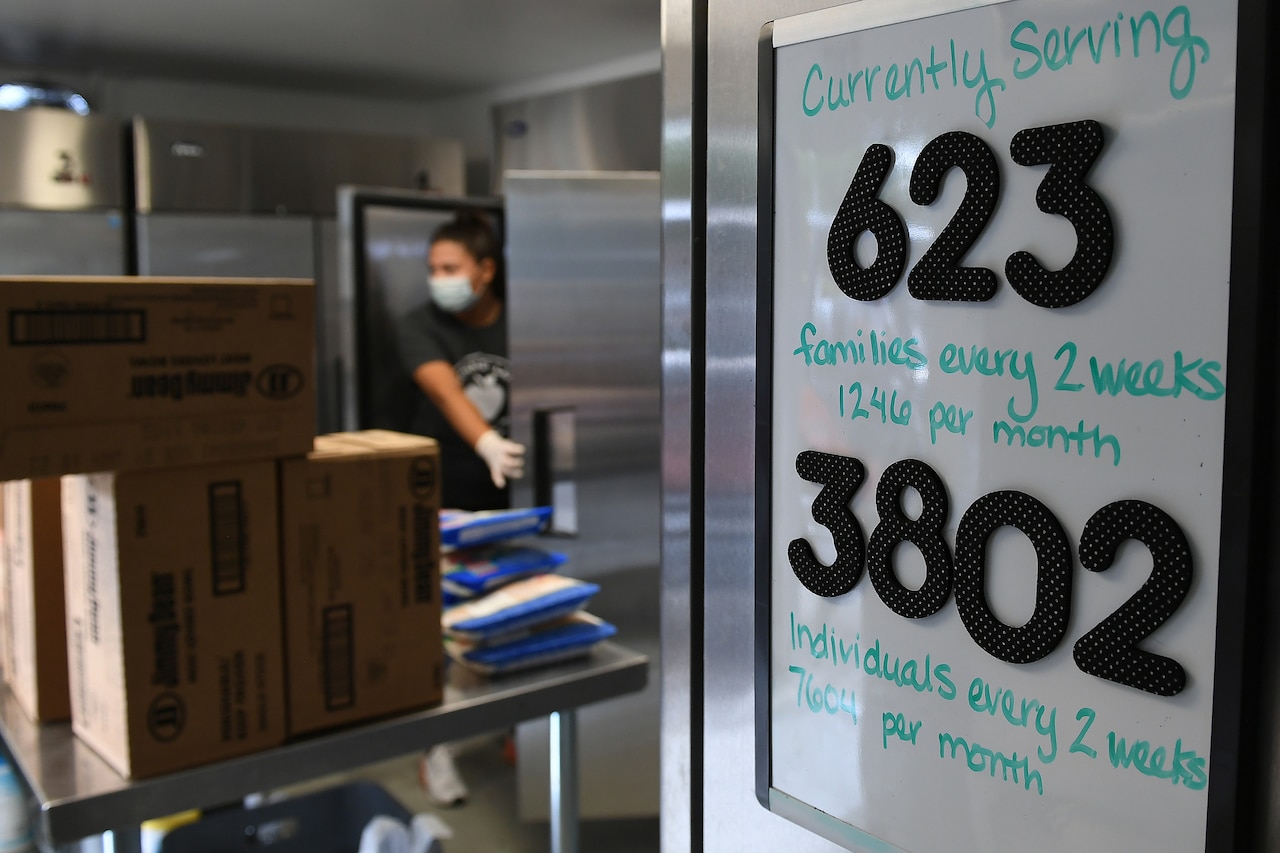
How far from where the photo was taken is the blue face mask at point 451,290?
3.54 meters

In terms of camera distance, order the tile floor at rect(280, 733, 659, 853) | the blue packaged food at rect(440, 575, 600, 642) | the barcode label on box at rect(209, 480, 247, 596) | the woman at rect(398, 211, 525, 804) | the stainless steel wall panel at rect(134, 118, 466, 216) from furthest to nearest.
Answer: the stainless steel wall panel at rect(134, 118, 466, 216)
the woman at rect(398, 211, 525, 804)
the tile floor at rect(280, 733, 659, 853)
the blue packaged food at rect(440, 575, 600, 642)
the barcode label on box at rect(209, 480, 247, 596)

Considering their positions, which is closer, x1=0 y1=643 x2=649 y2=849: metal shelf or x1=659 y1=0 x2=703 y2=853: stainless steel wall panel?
x1=659 y1=0 x2=703 y2=853: stainless steel wall panel

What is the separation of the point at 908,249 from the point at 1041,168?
10 centimetres

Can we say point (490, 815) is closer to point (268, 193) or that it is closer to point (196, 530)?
point (196, 530)

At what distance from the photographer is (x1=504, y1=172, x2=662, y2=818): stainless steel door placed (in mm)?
2764

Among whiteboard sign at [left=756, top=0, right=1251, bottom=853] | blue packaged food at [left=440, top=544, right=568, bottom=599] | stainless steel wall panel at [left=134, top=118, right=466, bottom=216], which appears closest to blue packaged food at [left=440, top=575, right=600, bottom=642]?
blue packaged food at [left=440, top=544, right=568, bottom=599]

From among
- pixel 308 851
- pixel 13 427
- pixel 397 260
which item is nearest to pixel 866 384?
pixel 13 427

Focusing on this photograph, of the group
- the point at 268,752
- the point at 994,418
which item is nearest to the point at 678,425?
the point at 994,418

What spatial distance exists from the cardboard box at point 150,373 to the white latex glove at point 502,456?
1447 mm

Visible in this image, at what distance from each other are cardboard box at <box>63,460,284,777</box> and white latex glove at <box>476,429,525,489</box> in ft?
4.87

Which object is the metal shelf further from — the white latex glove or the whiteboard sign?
the white latex glove

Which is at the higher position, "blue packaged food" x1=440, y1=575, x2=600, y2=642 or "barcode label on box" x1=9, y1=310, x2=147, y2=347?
"barcode label on box" x1=9, y1=310, x2=147, y2=347

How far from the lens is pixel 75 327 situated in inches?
48.1

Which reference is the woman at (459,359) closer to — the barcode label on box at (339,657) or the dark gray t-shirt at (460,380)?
the dark gray t-shirt at (460,380)
